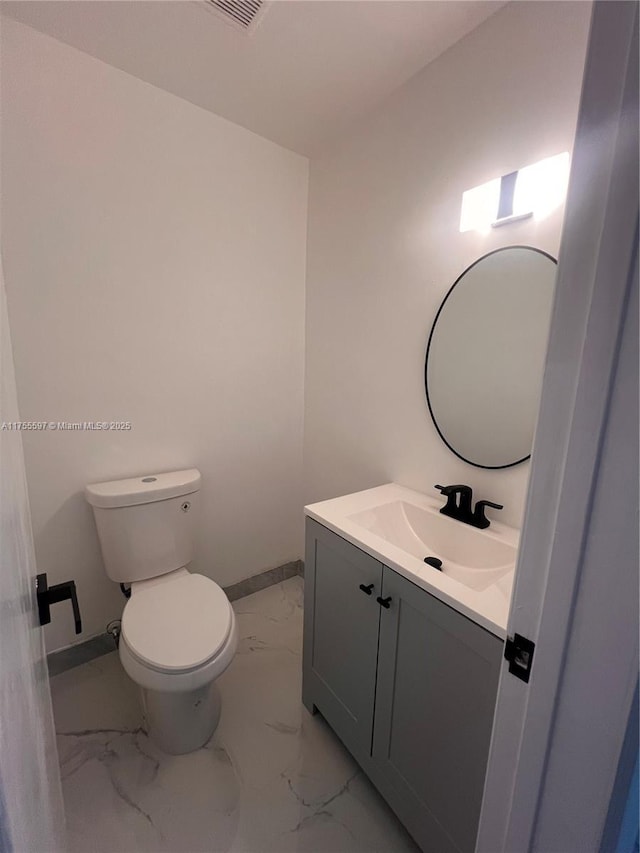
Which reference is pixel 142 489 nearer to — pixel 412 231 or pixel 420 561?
pixel 420 561

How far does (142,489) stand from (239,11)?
66.2 inches

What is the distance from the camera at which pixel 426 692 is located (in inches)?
37.4

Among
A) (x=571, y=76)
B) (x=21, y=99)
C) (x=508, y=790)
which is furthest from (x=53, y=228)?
(x=508, y=790)

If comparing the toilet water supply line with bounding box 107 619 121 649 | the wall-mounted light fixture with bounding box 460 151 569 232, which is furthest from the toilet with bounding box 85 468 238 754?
the wall-mounted light fixture with bounding box 460 151 569 232

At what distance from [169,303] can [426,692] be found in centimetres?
173

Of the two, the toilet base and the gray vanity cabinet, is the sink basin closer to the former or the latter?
the gray vanity cabinet

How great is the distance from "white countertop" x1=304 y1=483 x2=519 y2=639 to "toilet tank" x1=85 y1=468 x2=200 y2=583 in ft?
2.19

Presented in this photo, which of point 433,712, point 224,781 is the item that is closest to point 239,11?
point 433,712

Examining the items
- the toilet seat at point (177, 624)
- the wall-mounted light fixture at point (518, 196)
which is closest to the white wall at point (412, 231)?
the wall-mounted light fixture at point (518, 196)

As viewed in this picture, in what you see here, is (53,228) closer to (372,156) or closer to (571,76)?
(372,156)

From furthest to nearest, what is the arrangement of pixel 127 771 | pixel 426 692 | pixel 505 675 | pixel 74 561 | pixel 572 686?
1. pixel 74 561
2. pixel 127 771
3. pixel 426 692
4. pixel 505 675
5. pixel 572 686

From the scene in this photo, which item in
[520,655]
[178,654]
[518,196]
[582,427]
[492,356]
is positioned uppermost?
[518,196]

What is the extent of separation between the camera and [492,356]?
1.26 m

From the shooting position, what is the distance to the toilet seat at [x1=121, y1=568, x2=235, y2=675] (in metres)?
1.14
